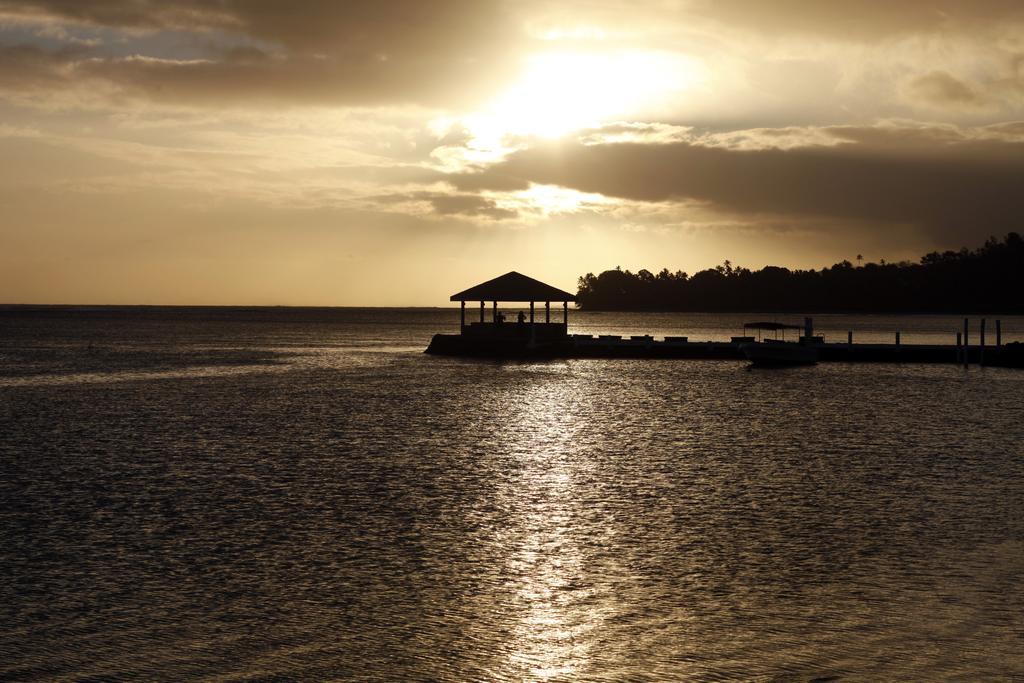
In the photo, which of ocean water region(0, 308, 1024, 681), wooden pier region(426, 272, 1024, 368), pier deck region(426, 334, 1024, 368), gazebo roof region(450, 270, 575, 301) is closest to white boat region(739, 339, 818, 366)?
wooden pier region(426, 272, 1024, 368)

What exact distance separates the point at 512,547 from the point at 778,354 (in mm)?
51505

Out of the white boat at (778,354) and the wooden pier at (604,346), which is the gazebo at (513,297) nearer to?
the wooden pier at (604,346)

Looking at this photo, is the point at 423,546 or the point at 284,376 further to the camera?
the point at 284,376

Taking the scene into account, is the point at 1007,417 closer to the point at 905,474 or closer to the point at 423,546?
the point at 905,474

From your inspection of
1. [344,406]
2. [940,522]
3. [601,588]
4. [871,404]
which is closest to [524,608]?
[601,588]

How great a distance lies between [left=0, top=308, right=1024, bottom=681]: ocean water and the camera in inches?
362

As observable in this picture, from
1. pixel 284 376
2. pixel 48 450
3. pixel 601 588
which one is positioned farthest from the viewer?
pixel 284 376

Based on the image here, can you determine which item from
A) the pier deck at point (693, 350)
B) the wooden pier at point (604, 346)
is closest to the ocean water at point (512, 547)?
the wooden pier at point (604, 346)

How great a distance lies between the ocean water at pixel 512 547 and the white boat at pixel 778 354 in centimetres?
2867

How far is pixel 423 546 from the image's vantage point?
14.1 m

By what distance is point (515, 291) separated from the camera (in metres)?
62.8

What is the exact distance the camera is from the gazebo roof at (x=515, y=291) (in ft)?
206

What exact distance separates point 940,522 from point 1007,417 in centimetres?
2022

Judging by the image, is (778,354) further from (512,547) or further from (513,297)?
(512,547)
